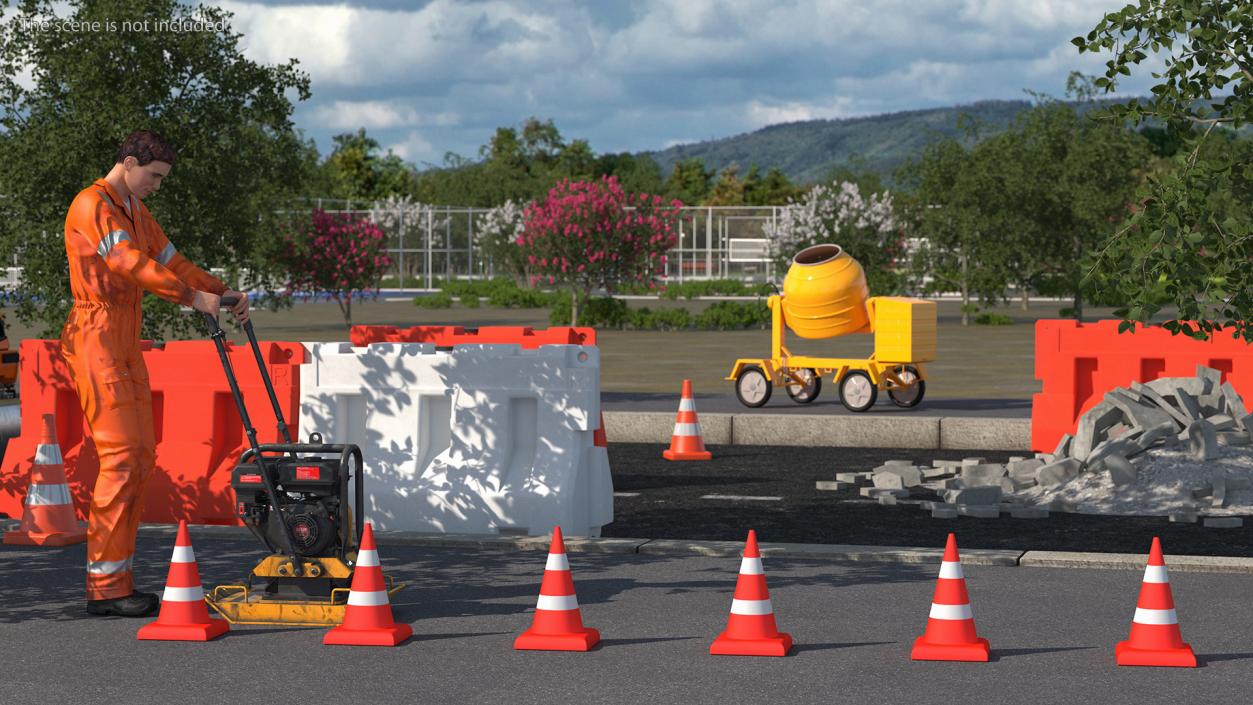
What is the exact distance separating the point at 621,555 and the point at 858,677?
3.20 m

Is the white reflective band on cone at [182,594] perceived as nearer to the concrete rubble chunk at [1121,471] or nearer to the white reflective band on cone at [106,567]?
the white reflective band on cone at [106,567]

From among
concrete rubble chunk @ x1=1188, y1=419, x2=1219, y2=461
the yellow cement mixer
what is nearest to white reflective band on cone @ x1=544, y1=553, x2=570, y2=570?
concrete rubble chunk @ x1=1188, y1=419, x2=1219, y2=461

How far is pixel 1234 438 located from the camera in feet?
44.3

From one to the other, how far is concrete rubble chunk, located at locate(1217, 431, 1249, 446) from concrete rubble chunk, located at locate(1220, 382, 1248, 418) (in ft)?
0.87

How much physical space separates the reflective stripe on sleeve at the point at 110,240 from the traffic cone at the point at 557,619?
238 cm

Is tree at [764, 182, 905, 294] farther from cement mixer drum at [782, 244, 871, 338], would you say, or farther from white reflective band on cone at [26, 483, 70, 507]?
white reflective band on cone at [26, 483, 70, 507]

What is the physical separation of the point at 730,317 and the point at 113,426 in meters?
31.5

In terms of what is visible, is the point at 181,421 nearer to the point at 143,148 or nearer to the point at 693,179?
the point at 143,148

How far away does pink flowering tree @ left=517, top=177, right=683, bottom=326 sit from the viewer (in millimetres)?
38062

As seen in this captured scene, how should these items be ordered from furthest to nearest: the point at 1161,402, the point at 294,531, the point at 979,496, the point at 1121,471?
the point at 1161,402
the point at 1121,471
the point at 979,496
the point at 294,531

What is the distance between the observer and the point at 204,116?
18938 millimetres

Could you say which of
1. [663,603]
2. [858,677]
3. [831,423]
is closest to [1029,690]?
[858,677]

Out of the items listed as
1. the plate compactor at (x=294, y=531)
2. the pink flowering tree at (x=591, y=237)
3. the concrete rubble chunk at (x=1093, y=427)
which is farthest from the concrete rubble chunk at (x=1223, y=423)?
the pink flowering tree at (x=591, y=237)

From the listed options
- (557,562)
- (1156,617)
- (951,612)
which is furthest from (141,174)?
(1156,617)
